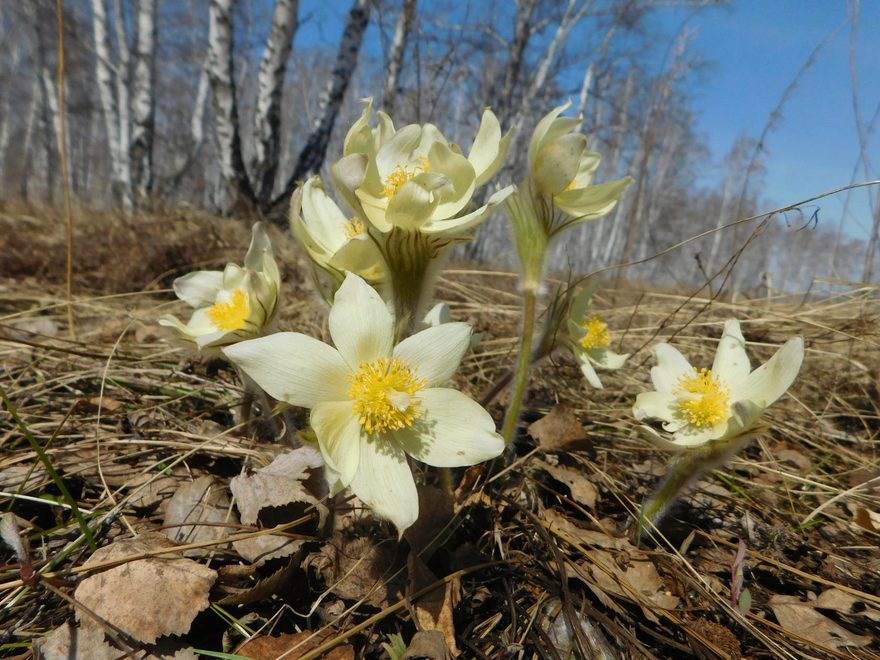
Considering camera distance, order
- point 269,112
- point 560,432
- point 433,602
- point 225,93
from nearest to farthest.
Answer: point 433,602, point 560,432, point 225,93, point 269,112

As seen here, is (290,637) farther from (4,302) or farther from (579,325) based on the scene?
(4,302)

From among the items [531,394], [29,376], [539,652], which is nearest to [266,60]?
[29,376]

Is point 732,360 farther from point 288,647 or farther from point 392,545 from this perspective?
point 288,647

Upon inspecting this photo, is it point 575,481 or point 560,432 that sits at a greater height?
point 560,432

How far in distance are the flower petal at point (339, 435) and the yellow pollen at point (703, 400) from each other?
81cm

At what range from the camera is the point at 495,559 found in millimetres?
1187

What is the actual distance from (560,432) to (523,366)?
1.13 feet

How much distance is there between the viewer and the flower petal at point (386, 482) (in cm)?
86

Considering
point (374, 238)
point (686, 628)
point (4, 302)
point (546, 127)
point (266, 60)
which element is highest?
point (266, 60)

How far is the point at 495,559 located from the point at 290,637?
49 centimetres

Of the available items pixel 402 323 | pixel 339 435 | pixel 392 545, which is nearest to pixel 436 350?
pixel 402 323

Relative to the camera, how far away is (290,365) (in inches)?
35.5

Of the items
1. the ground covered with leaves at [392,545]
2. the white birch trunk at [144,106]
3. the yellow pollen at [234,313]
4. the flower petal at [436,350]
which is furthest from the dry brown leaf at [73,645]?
the white birch trunk at [144,106]

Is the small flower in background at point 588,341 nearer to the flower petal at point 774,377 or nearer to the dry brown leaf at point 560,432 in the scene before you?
the dry brown leaf at point 560,432
